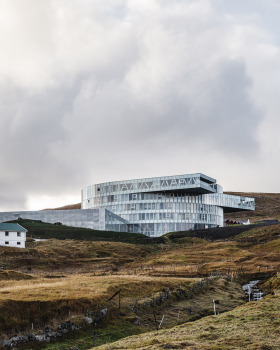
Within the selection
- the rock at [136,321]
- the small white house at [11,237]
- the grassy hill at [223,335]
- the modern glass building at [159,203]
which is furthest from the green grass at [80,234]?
the grassy hill at [223,335]

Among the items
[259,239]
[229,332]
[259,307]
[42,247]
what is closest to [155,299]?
[259,307]

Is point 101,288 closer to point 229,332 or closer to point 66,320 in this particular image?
point 66,320

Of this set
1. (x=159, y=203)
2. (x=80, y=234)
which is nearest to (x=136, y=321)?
(x=80, y=234)

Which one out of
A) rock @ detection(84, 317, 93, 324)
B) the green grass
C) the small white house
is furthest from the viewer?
the green grass

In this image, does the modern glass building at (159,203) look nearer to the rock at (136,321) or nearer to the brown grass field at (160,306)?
the brown grass field at (160,306)

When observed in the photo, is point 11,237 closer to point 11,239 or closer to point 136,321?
point 11,239

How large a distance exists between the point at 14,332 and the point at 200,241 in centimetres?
11613

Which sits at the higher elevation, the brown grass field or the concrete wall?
the concrete wall

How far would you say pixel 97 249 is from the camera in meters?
129

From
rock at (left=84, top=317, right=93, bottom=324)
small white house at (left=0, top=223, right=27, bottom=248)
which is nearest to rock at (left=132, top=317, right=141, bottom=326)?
rock at (left=84, top=317, right=93, bottom=324)

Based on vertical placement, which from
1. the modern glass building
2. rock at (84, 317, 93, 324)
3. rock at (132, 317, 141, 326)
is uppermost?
the modern glass building

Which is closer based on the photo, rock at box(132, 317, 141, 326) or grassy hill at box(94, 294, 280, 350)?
grassy hill at box(94, 294, 280, 350)

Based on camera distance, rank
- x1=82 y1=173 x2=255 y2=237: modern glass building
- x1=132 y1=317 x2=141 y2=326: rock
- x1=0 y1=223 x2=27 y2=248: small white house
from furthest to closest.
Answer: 1. x1=82 y1=173 x2=255 y2=237: modern glass building
2. x1=0 y1=223 x2=27 y2=248: small white house
3. x1=132 y1=317 x2=141 y2=326: rock

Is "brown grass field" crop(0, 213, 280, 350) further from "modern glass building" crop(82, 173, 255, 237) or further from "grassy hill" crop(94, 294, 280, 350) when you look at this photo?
"modern glass building" crop(82, 173, 255, 237)
